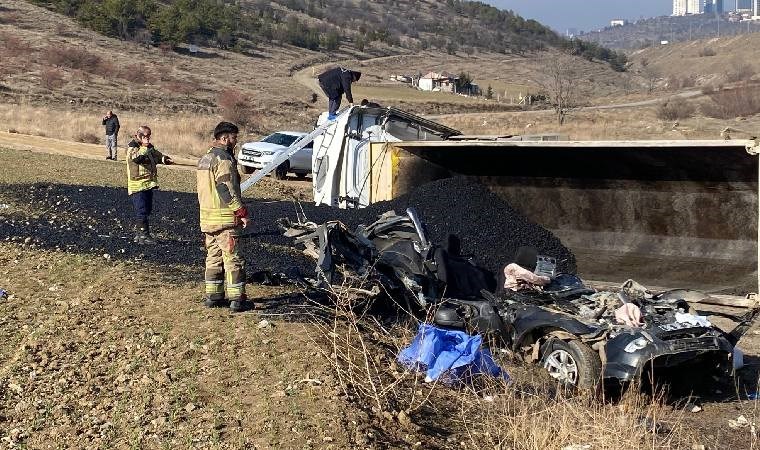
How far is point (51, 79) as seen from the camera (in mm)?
48375

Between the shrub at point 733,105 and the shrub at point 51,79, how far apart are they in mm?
38151

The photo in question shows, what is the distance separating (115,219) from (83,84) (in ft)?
134

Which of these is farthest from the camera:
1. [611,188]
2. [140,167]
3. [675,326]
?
[611,188]

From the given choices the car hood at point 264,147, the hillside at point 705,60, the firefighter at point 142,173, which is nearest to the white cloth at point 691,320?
the firefighter at point 142,173

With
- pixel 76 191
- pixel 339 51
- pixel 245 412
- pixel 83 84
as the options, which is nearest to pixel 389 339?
pixel 245 412

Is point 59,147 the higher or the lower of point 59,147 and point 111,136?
the lower

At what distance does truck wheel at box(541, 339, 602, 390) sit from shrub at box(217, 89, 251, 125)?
120 ft

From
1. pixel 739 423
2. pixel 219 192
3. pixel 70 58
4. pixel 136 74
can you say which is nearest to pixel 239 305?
pixel 219 192

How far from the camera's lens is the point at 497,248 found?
1189 cm

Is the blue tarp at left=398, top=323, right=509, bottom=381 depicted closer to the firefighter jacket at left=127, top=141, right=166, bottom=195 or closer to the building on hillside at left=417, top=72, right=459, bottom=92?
the firefighter jacket at left=127, top=141, right=166, bottom=195

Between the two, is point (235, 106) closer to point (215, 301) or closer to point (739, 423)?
point (215, 301)

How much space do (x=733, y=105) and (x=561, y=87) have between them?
49.1 ft

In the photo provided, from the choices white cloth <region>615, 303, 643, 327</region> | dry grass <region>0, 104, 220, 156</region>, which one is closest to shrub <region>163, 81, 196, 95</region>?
dry grass <region>0, 104, 220, 156</region>

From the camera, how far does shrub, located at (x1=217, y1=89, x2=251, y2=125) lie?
44281mm
